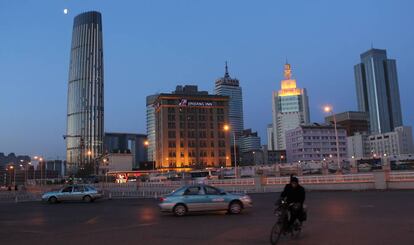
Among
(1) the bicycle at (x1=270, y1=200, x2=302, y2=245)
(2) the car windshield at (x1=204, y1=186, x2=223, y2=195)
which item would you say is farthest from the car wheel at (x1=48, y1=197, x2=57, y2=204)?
(1) the bicycle at (x1=270, y1=200, x2=302, y2=245)

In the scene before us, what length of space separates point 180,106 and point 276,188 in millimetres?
137431

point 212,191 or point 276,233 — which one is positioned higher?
point 212,191

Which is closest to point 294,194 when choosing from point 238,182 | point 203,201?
point 203,201

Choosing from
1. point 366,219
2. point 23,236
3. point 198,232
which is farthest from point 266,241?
point 23,236

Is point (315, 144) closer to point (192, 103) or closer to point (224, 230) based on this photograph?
point (192, 103)

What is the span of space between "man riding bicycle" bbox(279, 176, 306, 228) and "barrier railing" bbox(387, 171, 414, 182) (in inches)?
1118

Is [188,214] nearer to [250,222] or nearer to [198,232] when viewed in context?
[250,222]

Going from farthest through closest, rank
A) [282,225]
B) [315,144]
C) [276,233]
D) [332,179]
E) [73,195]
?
1. [315,144]
2. [332,179]
3. [73,195]
4. [282,225]
5. [276,233]

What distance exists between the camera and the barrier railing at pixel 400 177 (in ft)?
123

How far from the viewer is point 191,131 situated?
182m

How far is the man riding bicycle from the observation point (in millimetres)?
12430

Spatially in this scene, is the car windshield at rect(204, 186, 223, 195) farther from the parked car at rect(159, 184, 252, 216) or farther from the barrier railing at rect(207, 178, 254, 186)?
the barrier railing at rect(207, 178, 254, 186)

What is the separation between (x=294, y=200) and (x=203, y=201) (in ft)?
31.4

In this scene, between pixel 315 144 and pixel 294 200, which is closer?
pixel 294 200
